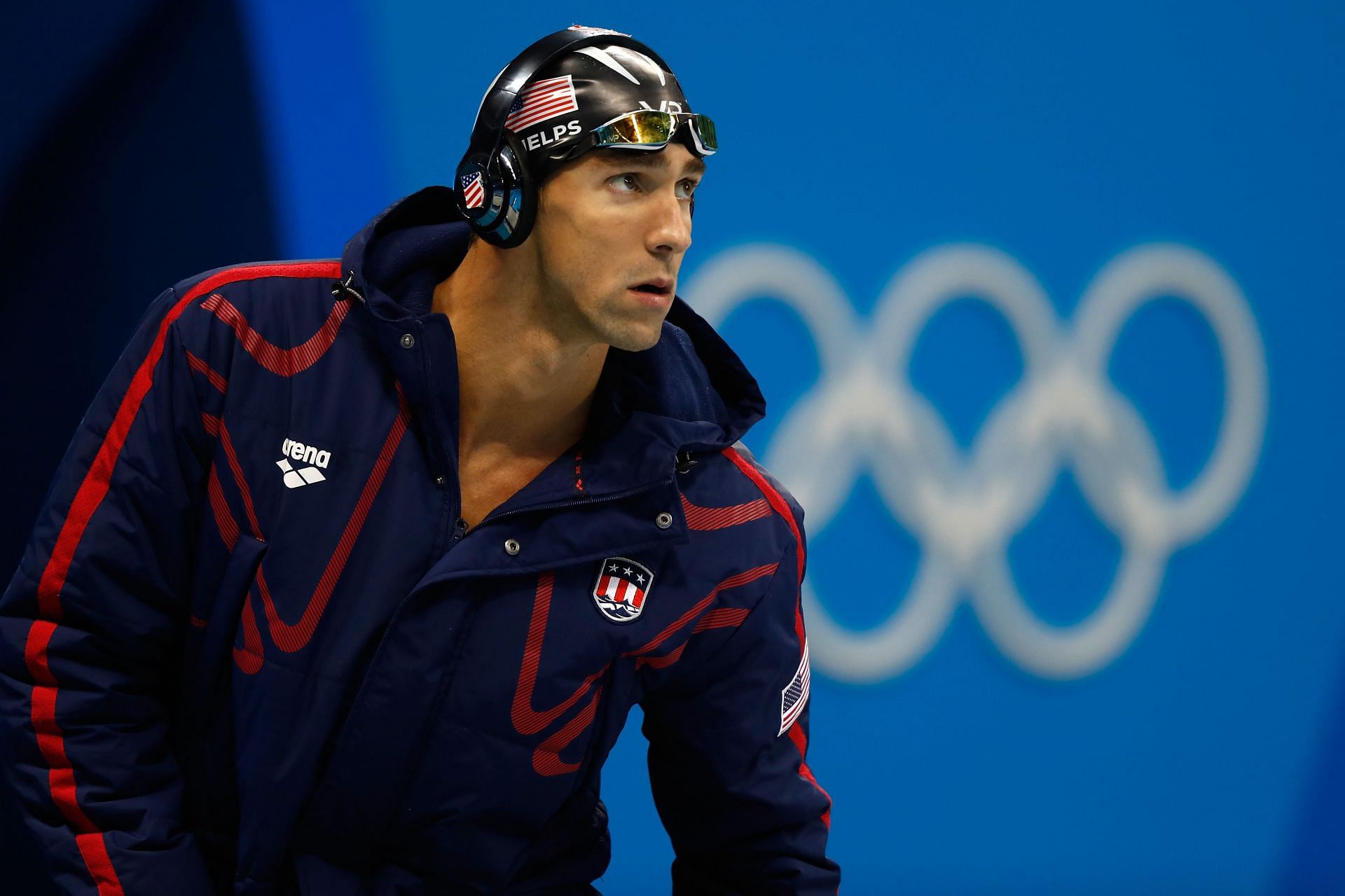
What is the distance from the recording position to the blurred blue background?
2.75m

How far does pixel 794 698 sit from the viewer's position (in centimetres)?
184

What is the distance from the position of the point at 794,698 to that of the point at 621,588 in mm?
326

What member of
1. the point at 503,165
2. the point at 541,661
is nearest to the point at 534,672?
the point at 541,661

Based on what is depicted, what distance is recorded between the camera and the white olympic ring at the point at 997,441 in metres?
2.87

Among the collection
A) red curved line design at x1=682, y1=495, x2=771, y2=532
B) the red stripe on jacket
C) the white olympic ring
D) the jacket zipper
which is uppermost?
the white olympic ring

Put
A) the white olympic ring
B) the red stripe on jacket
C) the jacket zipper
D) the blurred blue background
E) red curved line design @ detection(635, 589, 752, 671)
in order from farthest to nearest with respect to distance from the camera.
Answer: the white olympic ring
the blurred blue background
red curved line design @ detection(635, 589, 752, 671)
the jacket zipper
the red stripe on jacket

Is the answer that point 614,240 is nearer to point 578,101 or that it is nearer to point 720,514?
point 578,101

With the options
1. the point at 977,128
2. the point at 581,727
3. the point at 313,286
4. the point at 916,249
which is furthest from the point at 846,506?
the point at 313,286

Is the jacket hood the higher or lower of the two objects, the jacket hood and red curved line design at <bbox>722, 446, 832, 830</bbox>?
the higher

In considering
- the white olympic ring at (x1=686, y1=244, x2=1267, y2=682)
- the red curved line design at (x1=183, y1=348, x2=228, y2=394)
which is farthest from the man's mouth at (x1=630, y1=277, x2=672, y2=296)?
the white olympic ring at (x1=686, y1=244, x2=1267, y2=682)

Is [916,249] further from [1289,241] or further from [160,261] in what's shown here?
[160,261]

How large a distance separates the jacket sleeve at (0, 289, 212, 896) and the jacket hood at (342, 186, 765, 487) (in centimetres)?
26

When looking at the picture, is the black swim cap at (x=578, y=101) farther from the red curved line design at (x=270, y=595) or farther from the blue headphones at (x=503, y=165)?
the red curved line design at (x=270, y=595)

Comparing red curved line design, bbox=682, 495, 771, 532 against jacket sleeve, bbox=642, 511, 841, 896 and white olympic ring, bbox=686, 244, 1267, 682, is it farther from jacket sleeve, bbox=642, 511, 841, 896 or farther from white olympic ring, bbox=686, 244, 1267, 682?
white olympic ring, bbox=686, 244, 1267, 682
